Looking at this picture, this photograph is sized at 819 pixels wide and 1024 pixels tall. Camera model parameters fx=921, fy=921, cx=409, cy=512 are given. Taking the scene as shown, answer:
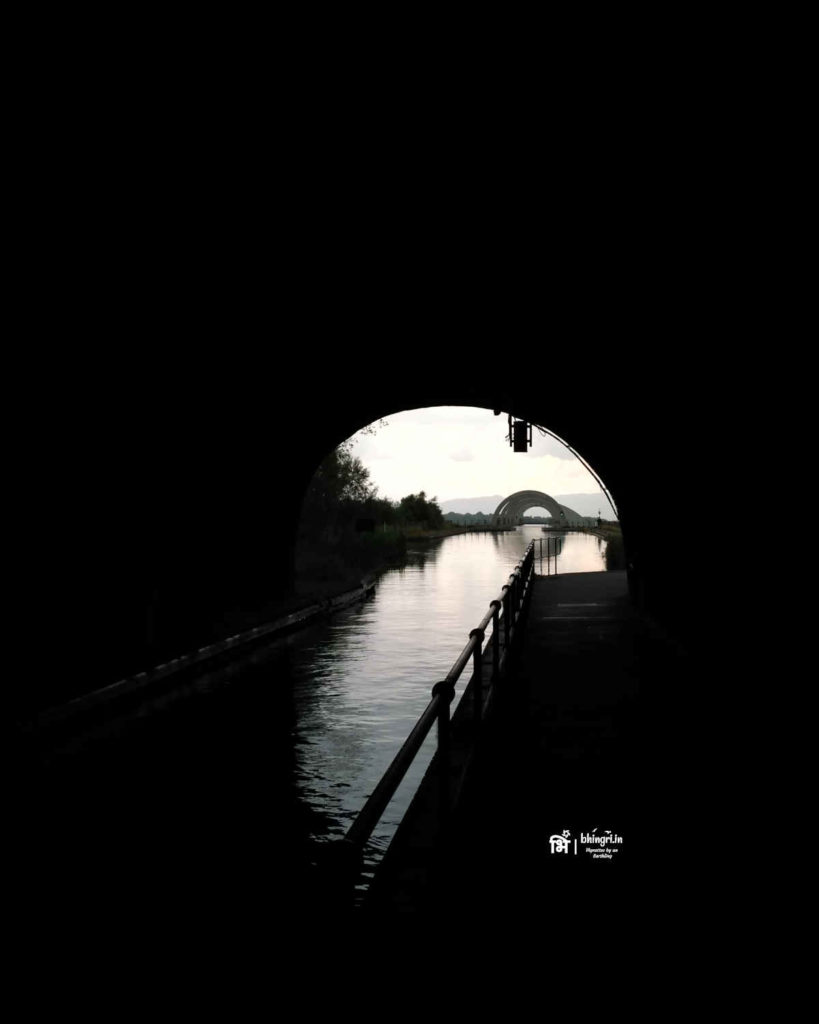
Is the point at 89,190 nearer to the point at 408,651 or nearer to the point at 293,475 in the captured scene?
the point at 408,651

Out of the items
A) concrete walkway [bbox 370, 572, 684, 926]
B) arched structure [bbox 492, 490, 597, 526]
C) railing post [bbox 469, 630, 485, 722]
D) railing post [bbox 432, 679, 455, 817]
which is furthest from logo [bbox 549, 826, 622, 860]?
arched structure [bbox 492, 490, 597, 526]

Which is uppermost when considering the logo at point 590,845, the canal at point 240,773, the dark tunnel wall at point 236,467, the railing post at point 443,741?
the dark tunnel wall at point 236,467

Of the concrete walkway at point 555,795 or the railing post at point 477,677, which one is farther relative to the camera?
the railing post at point 477,677

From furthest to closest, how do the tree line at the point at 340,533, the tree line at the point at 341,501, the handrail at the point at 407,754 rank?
the tree line at the point at 341,501
the tree line at the point at 340,533
the handrail at the point at 407,754

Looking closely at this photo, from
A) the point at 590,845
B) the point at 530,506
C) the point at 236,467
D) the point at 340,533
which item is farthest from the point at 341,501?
the point at 530,506

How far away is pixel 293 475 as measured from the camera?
24.7 metres

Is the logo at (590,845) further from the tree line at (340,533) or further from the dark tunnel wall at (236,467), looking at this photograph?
the tree line at (340,533)

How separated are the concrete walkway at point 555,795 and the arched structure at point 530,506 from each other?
132116 millimetres

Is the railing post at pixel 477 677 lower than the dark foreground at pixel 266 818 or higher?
higher

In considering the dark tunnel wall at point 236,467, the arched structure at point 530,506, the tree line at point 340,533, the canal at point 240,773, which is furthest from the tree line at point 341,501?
the arched structure at point 530,506

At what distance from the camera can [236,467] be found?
20.2 m

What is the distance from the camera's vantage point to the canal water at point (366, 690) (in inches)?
324

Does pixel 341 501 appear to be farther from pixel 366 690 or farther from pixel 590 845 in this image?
pixel 590 845

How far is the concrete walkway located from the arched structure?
132116mm
